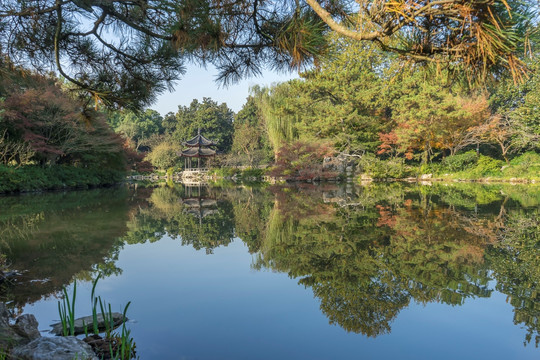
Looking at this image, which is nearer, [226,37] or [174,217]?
[226,37]

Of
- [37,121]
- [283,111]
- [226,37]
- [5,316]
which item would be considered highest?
[283,111]

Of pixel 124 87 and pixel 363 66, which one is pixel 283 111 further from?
pixel 124 87

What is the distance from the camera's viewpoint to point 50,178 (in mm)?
12539

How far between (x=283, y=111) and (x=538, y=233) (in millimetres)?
14792

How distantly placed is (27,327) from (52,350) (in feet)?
1.63

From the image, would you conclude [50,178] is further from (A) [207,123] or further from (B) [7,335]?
(A) [207,123]

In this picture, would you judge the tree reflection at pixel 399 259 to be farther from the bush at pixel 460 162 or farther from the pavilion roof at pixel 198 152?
the pavilion roof at pixel 198 152

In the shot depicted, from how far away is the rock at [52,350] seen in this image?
4.77ft

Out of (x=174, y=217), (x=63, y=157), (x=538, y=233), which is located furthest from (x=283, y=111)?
(x=538, y=233)

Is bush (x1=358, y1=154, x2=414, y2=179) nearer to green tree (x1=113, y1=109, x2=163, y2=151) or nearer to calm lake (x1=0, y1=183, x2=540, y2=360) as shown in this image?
calm lake (x1=0, y1=183, x2=540, y2=360)

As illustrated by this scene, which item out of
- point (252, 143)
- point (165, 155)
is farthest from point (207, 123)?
point (252, 143)

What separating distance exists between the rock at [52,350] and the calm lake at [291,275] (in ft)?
1.28

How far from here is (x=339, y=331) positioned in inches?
83.9

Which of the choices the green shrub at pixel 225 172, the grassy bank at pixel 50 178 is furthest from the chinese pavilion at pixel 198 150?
the grassy bank at pixel 50 178
